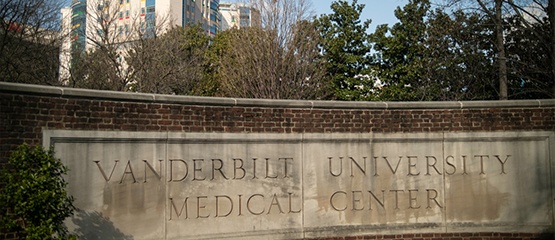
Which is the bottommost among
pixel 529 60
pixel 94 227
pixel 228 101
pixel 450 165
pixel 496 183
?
pixel 94 227

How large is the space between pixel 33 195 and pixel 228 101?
3712mm

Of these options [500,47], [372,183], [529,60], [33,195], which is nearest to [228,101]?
[372,183]

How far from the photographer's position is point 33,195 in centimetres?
691

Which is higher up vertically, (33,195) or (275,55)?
(275,55)

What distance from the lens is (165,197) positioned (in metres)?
9.09

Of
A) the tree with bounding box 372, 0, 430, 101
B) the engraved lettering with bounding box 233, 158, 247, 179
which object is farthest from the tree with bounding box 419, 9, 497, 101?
Answer: the engraved lettering with bounding box 233, 158, 247, 179

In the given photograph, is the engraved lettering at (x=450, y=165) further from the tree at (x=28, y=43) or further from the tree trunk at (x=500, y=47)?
the tree at (x=28, y=43)

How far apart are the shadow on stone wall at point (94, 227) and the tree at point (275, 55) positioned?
16.4m

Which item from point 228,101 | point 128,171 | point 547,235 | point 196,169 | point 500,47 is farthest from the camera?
point 500,47

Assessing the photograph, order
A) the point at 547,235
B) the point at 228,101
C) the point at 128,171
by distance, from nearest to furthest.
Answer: the point at 128,171, the point at 228,101, the point at 547,235

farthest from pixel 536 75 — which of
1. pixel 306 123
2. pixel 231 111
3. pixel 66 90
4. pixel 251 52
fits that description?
pixel 66 90

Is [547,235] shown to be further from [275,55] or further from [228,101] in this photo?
[275,55]

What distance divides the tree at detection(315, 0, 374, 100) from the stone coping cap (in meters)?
17.4

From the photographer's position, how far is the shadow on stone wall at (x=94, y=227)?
27.2ft
